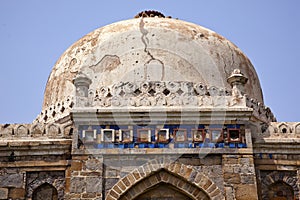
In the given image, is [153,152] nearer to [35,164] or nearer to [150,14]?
[35,164]

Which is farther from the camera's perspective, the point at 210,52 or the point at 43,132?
the point at 210,52

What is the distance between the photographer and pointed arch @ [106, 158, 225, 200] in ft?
24.2

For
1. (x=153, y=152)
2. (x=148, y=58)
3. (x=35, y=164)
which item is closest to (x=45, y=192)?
(x=35, y=164)

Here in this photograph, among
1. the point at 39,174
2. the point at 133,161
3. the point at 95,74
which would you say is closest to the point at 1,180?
the point at 39,174

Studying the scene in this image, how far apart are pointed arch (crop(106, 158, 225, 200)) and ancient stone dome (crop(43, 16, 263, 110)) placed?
1.95m

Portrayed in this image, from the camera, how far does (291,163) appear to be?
25.6 feet

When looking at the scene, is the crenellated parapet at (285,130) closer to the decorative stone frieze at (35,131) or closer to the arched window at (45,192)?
the decorative stone frieze at (35,131)

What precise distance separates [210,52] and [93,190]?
150 inches

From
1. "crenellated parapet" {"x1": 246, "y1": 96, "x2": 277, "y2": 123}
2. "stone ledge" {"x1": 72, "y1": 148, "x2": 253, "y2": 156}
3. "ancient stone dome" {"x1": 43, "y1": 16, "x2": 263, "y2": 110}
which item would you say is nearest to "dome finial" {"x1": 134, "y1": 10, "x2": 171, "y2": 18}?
"ancient stone dome" {"x1": 43, "y1": 16, "x2": 263, "y2": 110}

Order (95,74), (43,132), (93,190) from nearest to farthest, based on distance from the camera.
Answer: (93,190)
(43,132)
(95,74)

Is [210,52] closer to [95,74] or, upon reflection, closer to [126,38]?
[126,38]

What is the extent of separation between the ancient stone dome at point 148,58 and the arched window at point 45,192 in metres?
2.02

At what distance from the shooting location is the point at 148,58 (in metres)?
9.39

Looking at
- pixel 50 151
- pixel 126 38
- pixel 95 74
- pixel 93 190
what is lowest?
pixel 93 190
